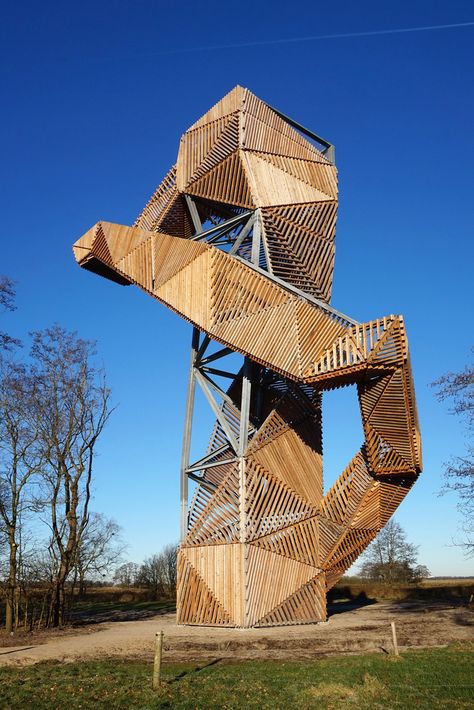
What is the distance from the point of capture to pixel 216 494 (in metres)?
15.4

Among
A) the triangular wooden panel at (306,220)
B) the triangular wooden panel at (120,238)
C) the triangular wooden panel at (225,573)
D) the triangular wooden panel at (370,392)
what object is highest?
the triangular wooden panel at (306,220)

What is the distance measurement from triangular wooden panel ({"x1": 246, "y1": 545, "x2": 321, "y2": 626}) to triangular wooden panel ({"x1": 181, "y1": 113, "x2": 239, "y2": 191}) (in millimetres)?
9957

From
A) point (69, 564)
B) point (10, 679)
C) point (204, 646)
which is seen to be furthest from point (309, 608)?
point (10, 679)

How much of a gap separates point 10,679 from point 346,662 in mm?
4596

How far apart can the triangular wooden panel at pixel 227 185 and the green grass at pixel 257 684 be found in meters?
11.4

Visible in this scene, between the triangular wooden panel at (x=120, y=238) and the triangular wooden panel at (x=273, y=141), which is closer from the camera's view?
the triangular wooden panel at (x=120, y=238)

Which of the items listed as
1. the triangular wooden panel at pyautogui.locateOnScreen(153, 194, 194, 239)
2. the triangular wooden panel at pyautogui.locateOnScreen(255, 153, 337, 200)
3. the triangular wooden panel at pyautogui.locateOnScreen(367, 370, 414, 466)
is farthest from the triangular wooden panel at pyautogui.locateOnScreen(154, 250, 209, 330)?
the triangular wooden panel at pyautogui.locateOnScreen(367, 370, 414, 466)

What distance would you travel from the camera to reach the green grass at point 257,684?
6.79 meters

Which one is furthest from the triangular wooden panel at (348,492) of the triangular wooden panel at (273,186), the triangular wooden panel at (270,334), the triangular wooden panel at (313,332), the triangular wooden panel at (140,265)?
the triangular wooden panel at (273,186)

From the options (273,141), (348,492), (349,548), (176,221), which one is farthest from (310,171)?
(349,548)

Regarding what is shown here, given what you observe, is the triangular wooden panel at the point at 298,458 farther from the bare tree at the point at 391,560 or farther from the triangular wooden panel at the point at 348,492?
the bare tree at the point at 391,560

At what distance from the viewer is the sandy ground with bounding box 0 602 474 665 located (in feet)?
34.2

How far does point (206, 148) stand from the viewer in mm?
17406

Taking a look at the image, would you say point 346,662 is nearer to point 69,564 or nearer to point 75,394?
point 69,564
